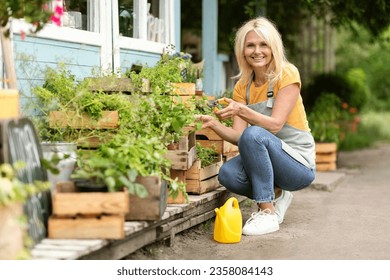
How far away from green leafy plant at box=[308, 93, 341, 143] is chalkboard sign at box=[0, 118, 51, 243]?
6174 mm

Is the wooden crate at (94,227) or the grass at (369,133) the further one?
the grass at (369,133)

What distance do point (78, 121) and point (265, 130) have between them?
1265 millimetres

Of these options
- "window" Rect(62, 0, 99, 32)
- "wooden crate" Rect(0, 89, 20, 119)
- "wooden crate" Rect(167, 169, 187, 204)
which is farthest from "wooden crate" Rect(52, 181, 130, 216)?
"window" Rect(62, 0, 99, 32)

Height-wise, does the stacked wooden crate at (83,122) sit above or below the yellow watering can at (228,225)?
above

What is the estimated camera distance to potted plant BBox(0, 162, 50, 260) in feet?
10.6

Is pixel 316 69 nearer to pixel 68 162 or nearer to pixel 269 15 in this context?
pixel 269 15

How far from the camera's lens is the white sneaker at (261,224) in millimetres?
5062

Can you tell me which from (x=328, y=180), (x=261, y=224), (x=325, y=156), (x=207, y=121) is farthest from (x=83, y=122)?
(x=325, y=156)

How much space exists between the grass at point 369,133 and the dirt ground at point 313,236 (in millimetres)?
5836

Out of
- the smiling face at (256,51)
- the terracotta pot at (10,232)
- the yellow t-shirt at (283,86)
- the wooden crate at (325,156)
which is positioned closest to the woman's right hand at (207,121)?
the yellow t-shirt at (283,86)

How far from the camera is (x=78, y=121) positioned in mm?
4832

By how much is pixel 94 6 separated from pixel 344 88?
795cm

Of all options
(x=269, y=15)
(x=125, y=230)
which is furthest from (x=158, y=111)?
(x=269, y=15)

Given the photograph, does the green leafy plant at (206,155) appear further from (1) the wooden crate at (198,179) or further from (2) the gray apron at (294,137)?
(2) the gray apron at (294,137)
